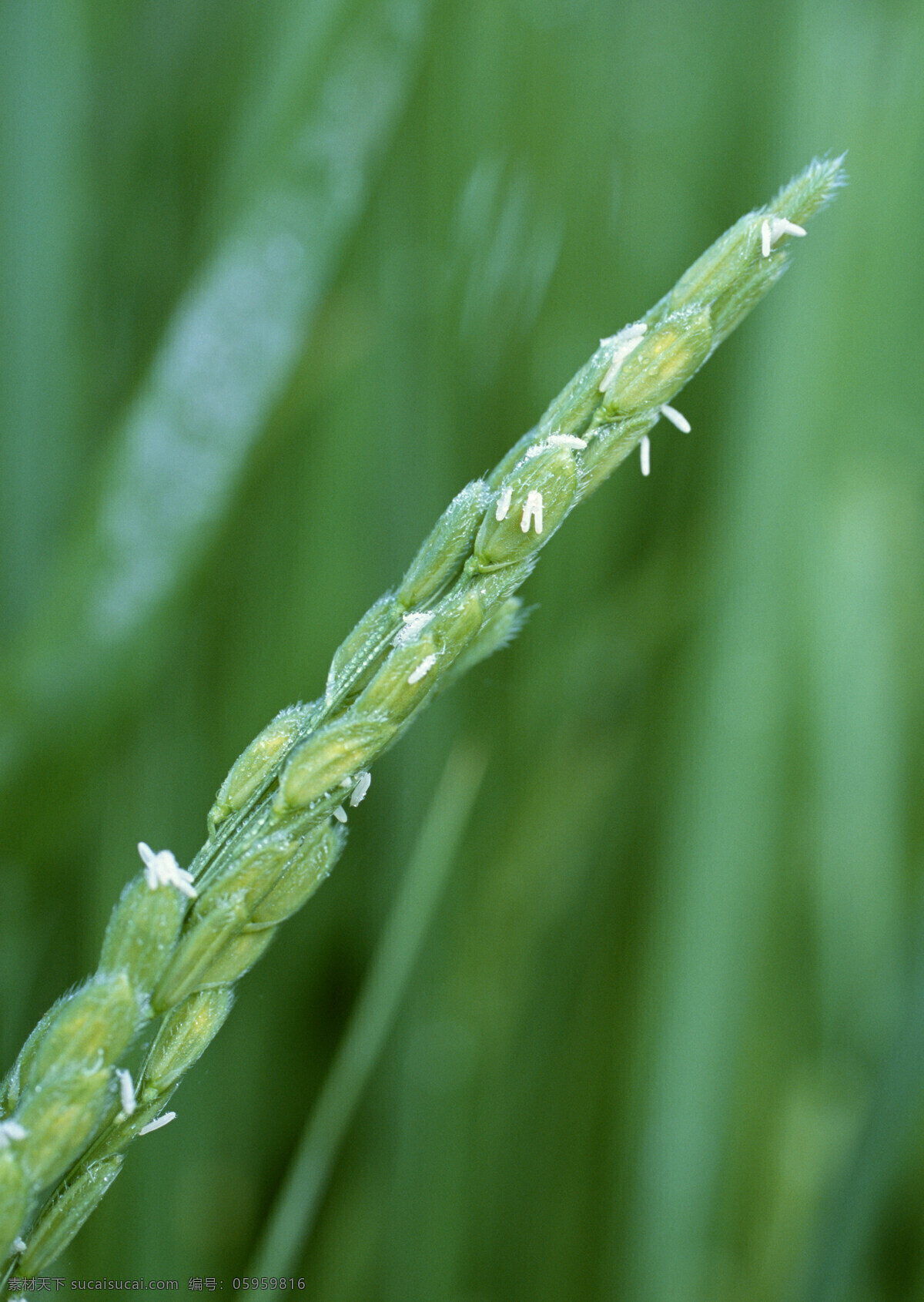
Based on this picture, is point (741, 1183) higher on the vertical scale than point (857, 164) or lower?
lower

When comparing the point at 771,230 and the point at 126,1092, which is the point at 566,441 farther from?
the point at 126,1092

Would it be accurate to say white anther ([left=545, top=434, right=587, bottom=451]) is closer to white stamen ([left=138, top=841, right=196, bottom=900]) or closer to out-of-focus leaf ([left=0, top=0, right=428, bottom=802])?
white stamen ([left=138, top=841, right=196, bottom=900])

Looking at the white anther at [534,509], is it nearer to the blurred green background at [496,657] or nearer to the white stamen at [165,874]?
the white stamen at [165,874]

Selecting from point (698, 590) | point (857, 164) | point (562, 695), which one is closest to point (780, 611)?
point (698, 590)

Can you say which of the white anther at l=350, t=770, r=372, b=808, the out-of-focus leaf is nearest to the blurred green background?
the out-of-focus leaf

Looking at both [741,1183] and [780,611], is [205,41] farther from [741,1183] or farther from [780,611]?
[741,1183]

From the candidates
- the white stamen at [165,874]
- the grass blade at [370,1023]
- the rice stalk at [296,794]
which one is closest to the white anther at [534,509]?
the rice stalk at [296,794]
